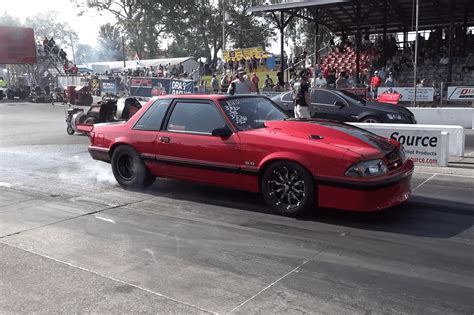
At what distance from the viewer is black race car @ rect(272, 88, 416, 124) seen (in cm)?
1212

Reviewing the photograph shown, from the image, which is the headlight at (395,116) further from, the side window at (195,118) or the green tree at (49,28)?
the green tree at (49,28)

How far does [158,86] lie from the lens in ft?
81.6

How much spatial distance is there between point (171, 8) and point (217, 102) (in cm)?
5546

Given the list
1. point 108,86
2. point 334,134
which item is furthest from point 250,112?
point 108,86

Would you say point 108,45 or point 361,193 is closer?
A: point 361,193

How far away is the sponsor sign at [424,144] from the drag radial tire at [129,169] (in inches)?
184

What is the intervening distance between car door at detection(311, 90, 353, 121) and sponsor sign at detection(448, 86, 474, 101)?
730cm

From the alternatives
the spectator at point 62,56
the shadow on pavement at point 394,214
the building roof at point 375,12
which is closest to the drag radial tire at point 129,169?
the shadow on pavement at point 394,214

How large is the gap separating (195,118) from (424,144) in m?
4.55

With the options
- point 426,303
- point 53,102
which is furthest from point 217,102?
point 53,102

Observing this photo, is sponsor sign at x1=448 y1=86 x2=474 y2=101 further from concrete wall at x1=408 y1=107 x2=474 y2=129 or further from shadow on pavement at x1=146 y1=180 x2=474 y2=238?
shadow on pavement at x1=146 y1=180 x2=474 y2=238

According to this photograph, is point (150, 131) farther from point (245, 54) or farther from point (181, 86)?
point (245, 54)

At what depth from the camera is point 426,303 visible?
3.40 meters

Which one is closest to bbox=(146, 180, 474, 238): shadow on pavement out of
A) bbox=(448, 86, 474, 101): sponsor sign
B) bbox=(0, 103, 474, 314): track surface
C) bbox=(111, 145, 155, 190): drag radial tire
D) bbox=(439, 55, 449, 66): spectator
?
→ bbox=(0, 103, 474, 314): track surface
